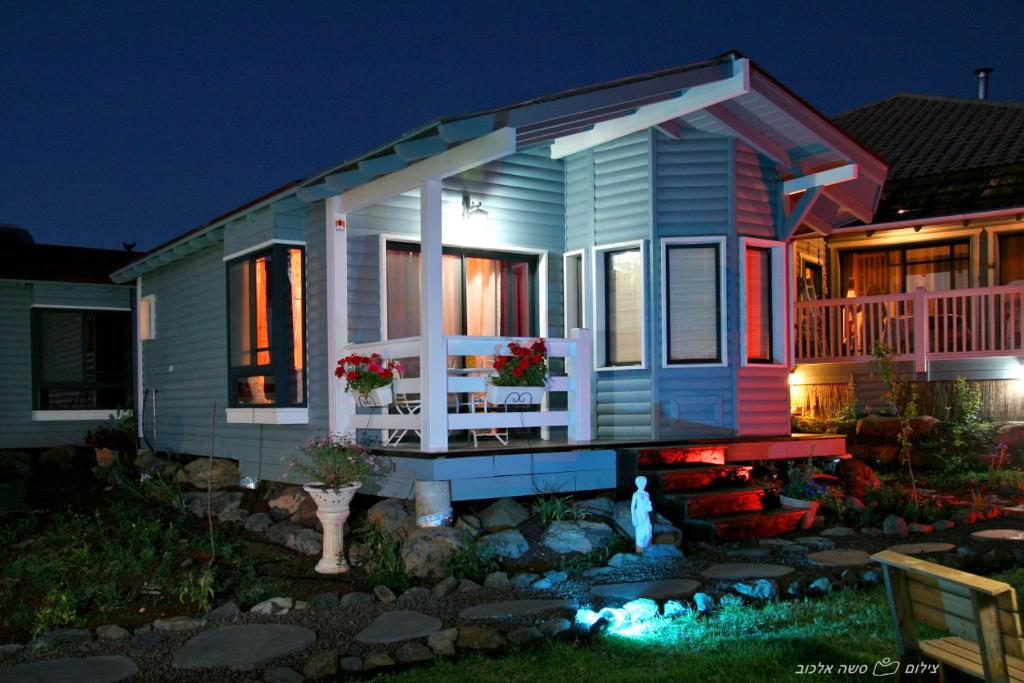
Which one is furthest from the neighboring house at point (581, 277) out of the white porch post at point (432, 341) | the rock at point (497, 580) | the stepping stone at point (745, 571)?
the stepping stone at point (745, 571)

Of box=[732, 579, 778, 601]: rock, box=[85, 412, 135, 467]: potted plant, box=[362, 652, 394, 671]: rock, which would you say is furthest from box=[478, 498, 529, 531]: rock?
box=[85, 412, 135, 467]: potted plant

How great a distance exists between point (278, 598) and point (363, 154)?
12.4 feet

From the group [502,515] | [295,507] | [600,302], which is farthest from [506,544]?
[600,302]

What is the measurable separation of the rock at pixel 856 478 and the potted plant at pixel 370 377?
464cm

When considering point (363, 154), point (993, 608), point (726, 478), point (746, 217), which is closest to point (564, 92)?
point (363, 154)

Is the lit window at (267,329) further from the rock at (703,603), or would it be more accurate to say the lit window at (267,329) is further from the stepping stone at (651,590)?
the rock at (703,603)

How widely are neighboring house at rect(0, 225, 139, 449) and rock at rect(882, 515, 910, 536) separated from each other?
11397 mm

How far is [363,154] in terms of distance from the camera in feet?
26.7

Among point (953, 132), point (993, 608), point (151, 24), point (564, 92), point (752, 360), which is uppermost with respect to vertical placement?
point (151, 24)

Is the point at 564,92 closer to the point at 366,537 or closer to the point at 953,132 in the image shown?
the point at 366,537

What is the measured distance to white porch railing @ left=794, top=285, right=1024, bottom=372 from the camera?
12211 mm

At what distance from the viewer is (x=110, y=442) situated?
13.5 meters

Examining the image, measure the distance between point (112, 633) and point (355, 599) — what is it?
1551 millimetres

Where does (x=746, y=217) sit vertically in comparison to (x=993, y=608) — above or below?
above
